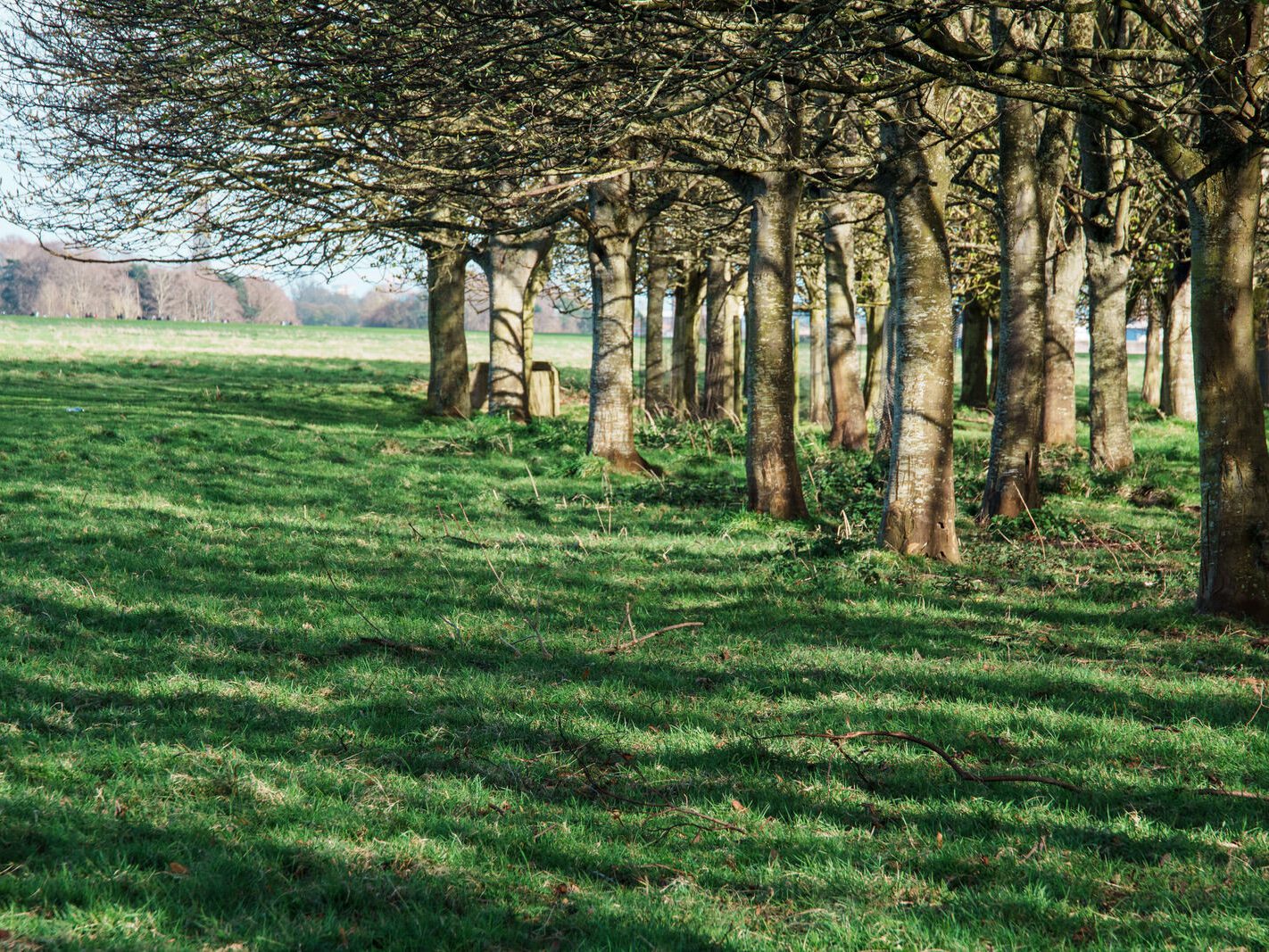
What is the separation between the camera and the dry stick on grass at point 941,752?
4758mm

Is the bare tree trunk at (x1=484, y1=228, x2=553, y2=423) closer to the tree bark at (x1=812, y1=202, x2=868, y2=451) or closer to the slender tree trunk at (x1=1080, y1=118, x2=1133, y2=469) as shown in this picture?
the tree bark at (x1=812, y1=202, x2=868, y2=451)

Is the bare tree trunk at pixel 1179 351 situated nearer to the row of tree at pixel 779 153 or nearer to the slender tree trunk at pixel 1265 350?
the slender tree trunk at pixel 1265 350

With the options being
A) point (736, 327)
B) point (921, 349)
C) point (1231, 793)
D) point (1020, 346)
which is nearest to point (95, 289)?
point (736, 327)

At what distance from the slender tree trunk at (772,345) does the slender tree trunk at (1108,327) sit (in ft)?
21.6

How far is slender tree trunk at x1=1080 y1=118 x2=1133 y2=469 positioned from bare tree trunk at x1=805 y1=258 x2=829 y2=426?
29.0ft

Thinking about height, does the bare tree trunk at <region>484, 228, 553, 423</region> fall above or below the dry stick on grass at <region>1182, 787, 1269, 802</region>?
above

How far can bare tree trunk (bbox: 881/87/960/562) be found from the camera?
32.3ft

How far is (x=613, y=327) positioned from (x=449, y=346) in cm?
893

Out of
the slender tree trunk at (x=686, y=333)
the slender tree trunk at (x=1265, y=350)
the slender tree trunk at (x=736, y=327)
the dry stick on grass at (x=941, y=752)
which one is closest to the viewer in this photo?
the dry stick on grass at (x=941, y=752)

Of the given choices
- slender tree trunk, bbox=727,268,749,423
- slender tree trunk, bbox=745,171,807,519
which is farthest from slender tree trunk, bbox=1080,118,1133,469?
slender tree trunk, bbox=727,268,749,423

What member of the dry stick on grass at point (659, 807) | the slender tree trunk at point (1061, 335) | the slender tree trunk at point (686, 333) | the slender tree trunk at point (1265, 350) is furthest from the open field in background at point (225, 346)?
the dry stick on grass at point (659, 807)

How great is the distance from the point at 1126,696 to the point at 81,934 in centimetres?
549

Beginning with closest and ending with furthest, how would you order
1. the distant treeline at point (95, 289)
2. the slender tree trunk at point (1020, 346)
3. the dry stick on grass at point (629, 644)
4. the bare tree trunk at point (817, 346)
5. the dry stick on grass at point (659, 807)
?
the dry stick on grass at point (659, 807), the dry stick on grass at point (629, 644), the slender tree trunk at point (1020, 346), the bare tree trunk at point (817, 346), the distant treeline at point (95, 289)

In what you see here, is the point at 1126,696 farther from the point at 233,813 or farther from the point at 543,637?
the point at 233,813
